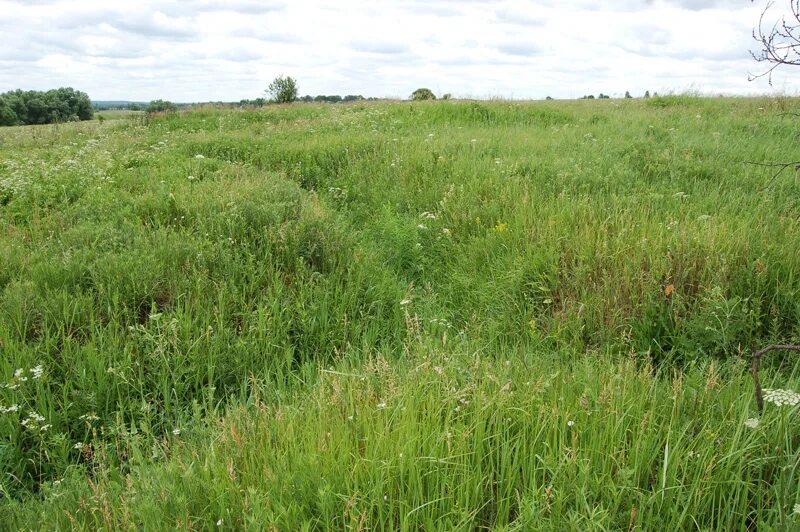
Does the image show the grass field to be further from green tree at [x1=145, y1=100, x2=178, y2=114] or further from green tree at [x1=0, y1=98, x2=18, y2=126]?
green tree at [x1=0, y1=98, x2=18, y2=126]

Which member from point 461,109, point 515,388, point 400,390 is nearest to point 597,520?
point 515,388

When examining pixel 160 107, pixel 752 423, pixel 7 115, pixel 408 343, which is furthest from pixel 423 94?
pixel 7 115

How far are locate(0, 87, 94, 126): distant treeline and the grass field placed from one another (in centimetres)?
5663

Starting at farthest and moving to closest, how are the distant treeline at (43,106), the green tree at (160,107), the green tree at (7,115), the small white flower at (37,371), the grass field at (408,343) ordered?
the distant treeline at (43,106)
the green tree at (7,115)
the green tree at (160,107)
the small white flower at (37,371)
the grass field at (408,343)

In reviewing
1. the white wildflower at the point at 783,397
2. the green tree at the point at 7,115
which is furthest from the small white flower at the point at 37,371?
the green tree at the point at 7,115

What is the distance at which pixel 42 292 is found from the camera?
4348 millimetres

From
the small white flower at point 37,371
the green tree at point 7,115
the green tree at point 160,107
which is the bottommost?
the small white flower at point 37,371

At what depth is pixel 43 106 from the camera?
57.9 meters

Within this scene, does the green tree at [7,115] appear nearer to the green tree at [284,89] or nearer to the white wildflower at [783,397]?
the green tree at [284,89]

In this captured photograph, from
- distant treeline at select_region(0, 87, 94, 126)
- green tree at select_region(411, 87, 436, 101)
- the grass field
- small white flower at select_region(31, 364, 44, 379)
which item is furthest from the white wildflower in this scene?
distant treeline at select_region(0, 87, 94, 126)

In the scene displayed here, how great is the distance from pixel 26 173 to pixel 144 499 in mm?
8015

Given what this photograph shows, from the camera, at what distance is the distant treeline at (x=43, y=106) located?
53500 millimetres

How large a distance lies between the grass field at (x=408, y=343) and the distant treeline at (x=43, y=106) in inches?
2229

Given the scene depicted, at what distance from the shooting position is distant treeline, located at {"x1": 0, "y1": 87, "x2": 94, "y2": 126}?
5350 centimetres
